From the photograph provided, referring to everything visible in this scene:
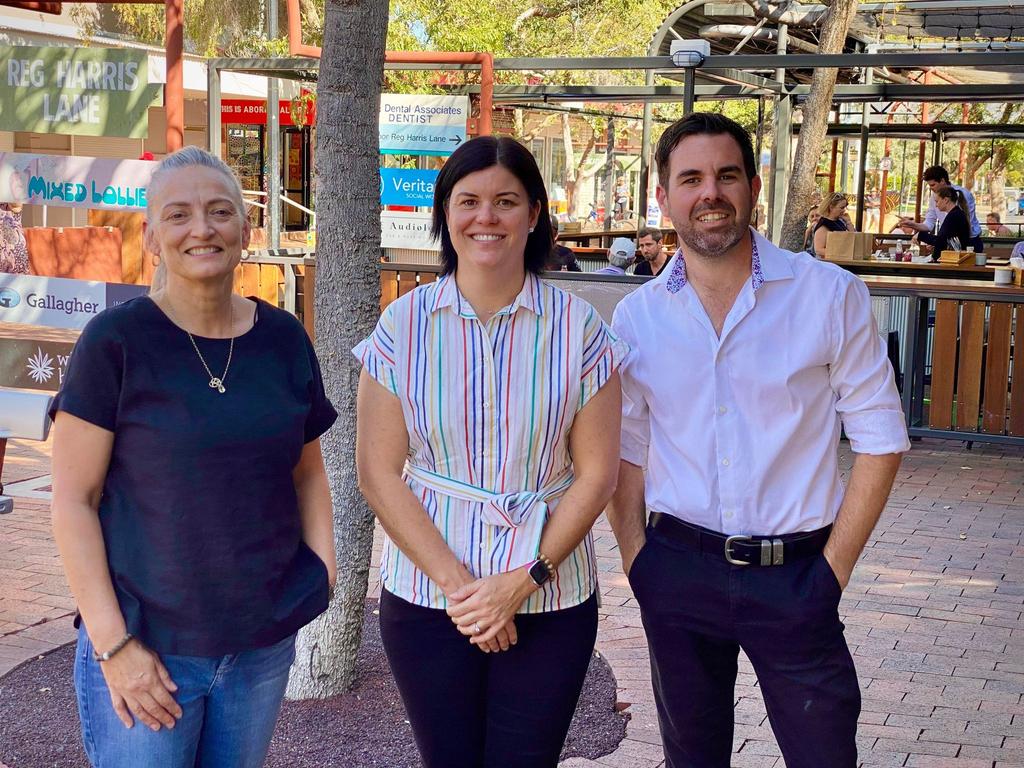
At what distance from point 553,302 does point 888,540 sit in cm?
494

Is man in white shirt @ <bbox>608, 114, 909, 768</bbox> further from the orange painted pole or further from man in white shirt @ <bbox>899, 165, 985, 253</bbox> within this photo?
man in white shirt @ <bbox>899, 165, 985, 253</bbox>

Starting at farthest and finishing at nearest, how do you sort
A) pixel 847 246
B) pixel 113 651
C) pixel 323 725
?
1. pixel 847 246
2. pixel 323 725
3. pixel 113 651

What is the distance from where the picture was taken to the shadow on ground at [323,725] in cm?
411

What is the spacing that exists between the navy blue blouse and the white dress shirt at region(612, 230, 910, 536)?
0.96 m

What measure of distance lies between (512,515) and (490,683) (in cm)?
39

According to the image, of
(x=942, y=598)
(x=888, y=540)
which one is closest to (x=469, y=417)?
(x=942, y=598)

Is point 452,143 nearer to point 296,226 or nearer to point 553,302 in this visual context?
point 553,302

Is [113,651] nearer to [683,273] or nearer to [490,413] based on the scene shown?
[490,413]

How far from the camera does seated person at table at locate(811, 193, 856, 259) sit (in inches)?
610

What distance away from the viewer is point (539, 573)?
8.79 feet

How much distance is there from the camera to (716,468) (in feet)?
9.46

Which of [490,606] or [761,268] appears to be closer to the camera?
[490,606]

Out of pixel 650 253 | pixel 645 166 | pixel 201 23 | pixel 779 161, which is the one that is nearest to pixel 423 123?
pixel 650 253

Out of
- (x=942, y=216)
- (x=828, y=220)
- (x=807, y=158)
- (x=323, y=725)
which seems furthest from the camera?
(x=942, y=216)
